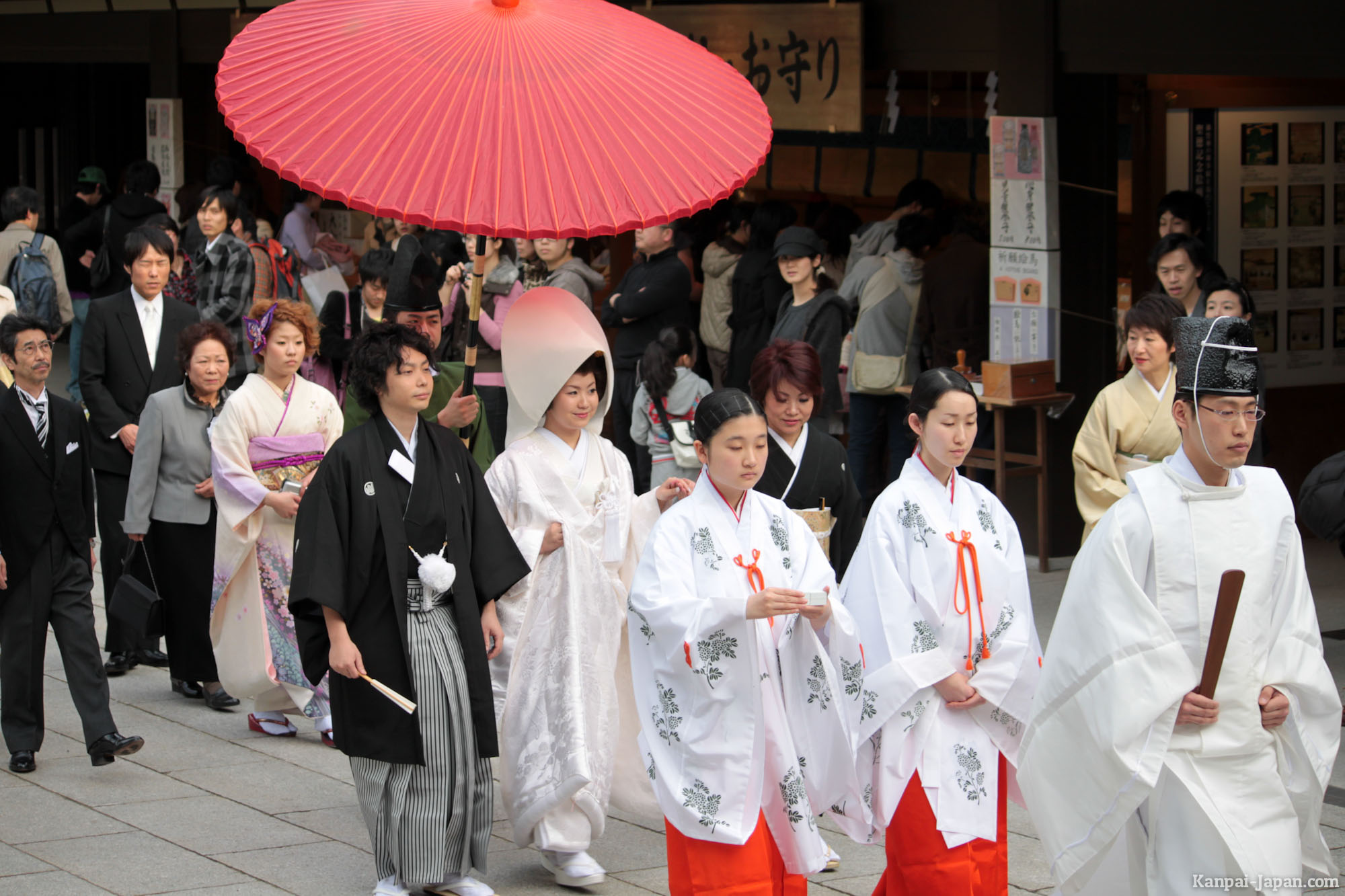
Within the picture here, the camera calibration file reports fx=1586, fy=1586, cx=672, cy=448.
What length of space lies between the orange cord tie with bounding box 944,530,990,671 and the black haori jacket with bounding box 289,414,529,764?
57.9 inches

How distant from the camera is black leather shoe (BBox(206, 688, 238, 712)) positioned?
6.94 metres

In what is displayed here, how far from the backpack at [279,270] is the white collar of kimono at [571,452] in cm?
550

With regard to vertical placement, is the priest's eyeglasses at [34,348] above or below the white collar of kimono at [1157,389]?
above

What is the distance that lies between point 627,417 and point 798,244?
5.02ft

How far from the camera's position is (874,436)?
9641mm

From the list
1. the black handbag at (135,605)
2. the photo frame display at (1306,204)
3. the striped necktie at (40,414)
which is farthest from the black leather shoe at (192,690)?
the photo frame display at (1306,204)

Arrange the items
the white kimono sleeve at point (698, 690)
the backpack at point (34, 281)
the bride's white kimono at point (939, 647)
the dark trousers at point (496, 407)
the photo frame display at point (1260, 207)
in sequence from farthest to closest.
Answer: the backpack at point (34, 281)
the photo frame display at point (1260, 207)
the dark trousers at point (496, 407)
the bride's white kimono at point (939, 647)
the white kimono sleeve at point (698, 690)

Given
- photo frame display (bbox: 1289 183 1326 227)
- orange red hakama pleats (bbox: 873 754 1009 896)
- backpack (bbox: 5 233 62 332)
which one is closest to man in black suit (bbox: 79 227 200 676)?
backpack (bbox: 5 233 62 332)

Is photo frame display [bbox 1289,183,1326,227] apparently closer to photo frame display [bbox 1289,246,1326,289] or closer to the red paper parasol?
photo frame display [bbox 1289,246,1326,289]

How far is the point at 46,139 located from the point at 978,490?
16903 mm

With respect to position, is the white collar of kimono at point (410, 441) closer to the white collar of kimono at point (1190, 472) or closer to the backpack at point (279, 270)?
the white collar of kimono at point (1190, 472)

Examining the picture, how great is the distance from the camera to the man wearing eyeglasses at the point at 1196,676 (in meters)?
3.61

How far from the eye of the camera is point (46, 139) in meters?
18.8

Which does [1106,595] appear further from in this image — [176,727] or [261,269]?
[261,269]
